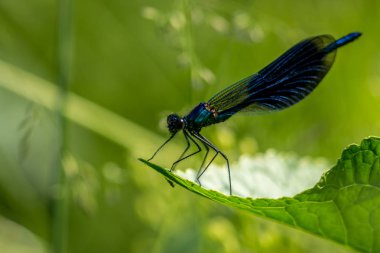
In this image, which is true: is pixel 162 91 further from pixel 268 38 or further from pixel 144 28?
pixel 268 38

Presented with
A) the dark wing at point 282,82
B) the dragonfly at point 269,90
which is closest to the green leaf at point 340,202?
the dragonfly at point 269,90

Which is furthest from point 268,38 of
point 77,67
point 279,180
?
point 279,180

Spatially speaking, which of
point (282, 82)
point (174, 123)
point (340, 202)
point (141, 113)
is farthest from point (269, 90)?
point (141, 113)

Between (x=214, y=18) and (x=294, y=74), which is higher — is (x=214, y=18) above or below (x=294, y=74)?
above

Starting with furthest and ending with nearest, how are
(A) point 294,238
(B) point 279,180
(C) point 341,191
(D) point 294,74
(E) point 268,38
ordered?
(E) point 268,38, (A) point 294,238, (D) point 294,74, (B) point 279,180, (C) point 341,191

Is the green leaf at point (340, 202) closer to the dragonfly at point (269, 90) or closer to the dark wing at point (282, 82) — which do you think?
the dragonfly at point (269, 90)

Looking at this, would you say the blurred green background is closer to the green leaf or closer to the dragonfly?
the dragonfly

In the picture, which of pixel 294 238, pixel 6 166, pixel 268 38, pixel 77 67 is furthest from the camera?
pixel 268 38
